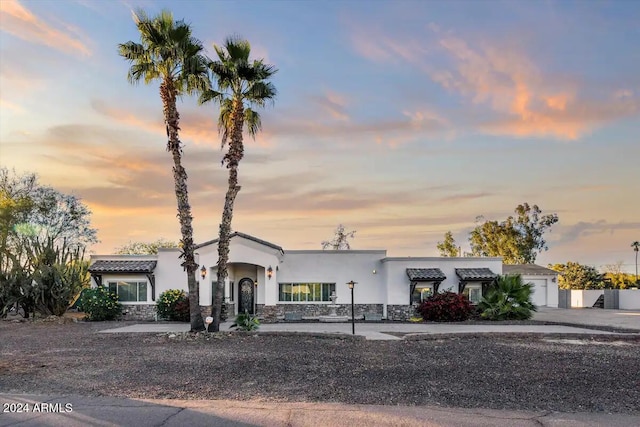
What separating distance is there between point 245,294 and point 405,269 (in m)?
8.27

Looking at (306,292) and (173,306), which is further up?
(306,292)

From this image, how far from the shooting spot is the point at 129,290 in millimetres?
29453

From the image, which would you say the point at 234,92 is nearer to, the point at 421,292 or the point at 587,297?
the point at 421,292

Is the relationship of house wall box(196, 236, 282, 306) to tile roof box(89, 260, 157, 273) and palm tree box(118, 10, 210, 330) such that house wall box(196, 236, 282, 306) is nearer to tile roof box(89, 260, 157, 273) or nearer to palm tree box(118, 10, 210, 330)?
tile roof box(89, 260, 157, 273)

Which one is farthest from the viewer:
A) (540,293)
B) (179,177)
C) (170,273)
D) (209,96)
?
Answer: (540,293)

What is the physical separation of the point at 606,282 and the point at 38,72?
43896mm

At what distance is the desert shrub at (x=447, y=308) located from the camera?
2738 cm

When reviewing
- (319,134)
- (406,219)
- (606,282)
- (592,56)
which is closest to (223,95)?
(319,134)

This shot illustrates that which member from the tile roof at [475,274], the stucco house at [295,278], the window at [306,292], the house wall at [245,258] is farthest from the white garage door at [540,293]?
the house wall at [245,258]

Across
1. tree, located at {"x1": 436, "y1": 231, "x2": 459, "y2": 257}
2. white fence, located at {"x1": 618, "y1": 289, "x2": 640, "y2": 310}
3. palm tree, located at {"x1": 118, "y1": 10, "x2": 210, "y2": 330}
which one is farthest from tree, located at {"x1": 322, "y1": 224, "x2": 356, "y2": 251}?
palm tree, located at {"x1": 118, "y1": 10, "x2": 210, "y2": 330}

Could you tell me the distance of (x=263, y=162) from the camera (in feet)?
83.4

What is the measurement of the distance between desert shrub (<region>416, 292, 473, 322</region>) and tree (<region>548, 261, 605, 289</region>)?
74.9 ft

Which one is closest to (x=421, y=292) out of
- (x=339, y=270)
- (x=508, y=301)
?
(x=508, y=301)

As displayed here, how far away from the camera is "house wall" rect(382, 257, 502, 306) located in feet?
97.0
